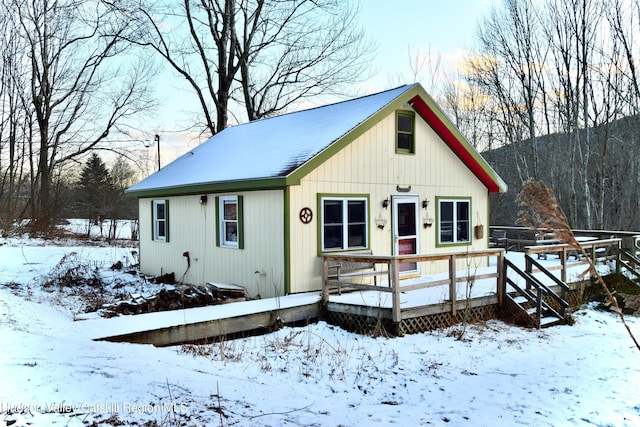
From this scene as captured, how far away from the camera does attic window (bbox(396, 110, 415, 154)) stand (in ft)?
39.8

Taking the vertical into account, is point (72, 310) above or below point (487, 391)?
above

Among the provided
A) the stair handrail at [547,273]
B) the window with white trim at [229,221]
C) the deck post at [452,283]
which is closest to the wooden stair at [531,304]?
the stair handrail at [547,273]

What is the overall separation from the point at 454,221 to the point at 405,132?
2.82 meters

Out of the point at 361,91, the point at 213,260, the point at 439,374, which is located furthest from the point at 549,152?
the point at 439,374

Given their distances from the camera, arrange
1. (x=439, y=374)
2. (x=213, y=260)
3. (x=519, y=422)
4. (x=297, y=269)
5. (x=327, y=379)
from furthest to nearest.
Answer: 1. (x=213, y=260)
2. (x=297, y=269)
3. (x=439, y=374)
4. (x=327, y=379)
5. (x=519, y=422)

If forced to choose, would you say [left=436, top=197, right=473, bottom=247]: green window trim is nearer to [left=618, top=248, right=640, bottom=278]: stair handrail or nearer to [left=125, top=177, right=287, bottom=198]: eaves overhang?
[left=618, top=248, right=640, bottom=278]: stair handrail

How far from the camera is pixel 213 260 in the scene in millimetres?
12234

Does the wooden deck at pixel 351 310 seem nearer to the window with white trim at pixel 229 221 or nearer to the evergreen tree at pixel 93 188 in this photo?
the window with white trim at pixel 229 221

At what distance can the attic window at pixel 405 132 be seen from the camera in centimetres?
1212

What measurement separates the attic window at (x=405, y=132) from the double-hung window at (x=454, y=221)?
1.66 m

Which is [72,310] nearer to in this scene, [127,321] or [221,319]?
[127,321]

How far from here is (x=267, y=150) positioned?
12.1 meters

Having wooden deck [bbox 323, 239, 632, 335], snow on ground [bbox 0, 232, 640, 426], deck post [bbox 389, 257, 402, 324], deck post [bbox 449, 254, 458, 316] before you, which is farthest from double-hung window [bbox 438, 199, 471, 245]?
deck post [bbox 389, 257, 402, 324]

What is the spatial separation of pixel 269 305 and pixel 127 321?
2.39 m
